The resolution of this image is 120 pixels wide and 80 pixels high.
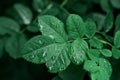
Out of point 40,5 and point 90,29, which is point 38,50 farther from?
point 40,5

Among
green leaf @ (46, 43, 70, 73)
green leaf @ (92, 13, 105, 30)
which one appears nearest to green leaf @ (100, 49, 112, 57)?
green leaf @ (46, 43, 70, 73)

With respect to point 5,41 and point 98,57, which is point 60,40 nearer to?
point 98,57

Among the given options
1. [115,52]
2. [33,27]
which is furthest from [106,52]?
[33,27]

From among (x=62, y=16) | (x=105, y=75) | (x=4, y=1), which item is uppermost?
(x=105, y=75)

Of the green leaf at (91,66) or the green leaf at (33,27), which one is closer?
the green leaf at (91,66)

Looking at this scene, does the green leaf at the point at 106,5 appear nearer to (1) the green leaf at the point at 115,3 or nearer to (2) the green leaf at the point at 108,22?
(1) the green leaf at the point at 115,3

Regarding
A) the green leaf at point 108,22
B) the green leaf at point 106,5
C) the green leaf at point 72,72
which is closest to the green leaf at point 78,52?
the green leaf at point 72,72

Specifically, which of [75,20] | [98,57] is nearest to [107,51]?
[98,57]
